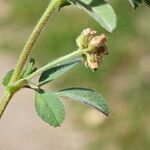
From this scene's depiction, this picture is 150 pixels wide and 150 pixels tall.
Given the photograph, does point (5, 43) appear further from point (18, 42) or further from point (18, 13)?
point (18, 13)

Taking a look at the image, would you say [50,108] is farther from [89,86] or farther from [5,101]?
[89,86]

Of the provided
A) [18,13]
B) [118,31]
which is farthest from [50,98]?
[18,13]

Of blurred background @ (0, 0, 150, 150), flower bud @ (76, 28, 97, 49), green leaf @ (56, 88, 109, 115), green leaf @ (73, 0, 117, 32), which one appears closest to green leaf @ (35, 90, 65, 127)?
green leaf @ (56, 88, 109, 115)

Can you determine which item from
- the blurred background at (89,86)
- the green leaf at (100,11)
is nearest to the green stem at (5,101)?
the green leaf at (100,11)

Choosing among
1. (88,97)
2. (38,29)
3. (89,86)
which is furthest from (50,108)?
(89,86)

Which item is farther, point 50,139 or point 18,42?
point 18,42

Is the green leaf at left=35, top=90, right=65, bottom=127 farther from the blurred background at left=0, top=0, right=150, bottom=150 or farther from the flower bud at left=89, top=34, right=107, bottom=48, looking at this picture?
the blurred background at left=0, top=0, right=150, bottom=150
